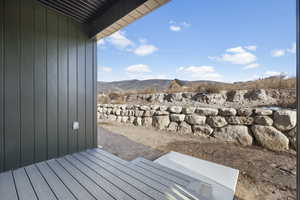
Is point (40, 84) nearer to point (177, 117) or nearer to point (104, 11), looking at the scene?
point (104, 11)

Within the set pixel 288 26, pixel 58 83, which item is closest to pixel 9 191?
pixel 58 83

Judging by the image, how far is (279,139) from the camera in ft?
8.17

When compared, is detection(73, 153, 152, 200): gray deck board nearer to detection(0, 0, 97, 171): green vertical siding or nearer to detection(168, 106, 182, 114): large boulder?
detection(0, 0, 97, 171): green vertical siding

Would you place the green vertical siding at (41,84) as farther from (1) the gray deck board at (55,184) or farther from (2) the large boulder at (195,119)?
(2) the large boulder at (195,119)

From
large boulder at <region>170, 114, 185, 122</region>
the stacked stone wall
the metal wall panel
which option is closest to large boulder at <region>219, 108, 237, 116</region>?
the stacked stone wall

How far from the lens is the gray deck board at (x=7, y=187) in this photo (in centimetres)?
113

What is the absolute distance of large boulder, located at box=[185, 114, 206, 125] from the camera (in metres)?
3.47

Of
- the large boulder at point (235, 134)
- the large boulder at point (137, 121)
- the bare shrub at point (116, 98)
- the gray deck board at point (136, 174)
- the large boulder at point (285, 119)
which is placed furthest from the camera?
the bare shrub at point (116, 98)

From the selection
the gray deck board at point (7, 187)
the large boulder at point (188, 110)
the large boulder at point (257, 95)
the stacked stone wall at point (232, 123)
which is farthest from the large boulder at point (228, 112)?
the gray deck board at point (7, 187)

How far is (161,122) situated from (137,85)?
14.7 ft

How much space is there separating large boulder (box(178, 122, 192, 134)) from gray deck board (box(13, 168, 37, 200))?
3.23 metres

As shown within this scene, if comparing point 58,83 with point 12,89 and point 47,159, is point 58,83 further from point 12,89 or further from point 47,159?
point 47,159

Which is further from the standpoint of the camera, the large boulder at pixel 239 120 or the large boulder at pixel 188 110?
the large boulder at pixel 188 110

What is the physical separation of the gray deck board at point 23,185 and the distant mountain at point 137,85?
15.4 feet
